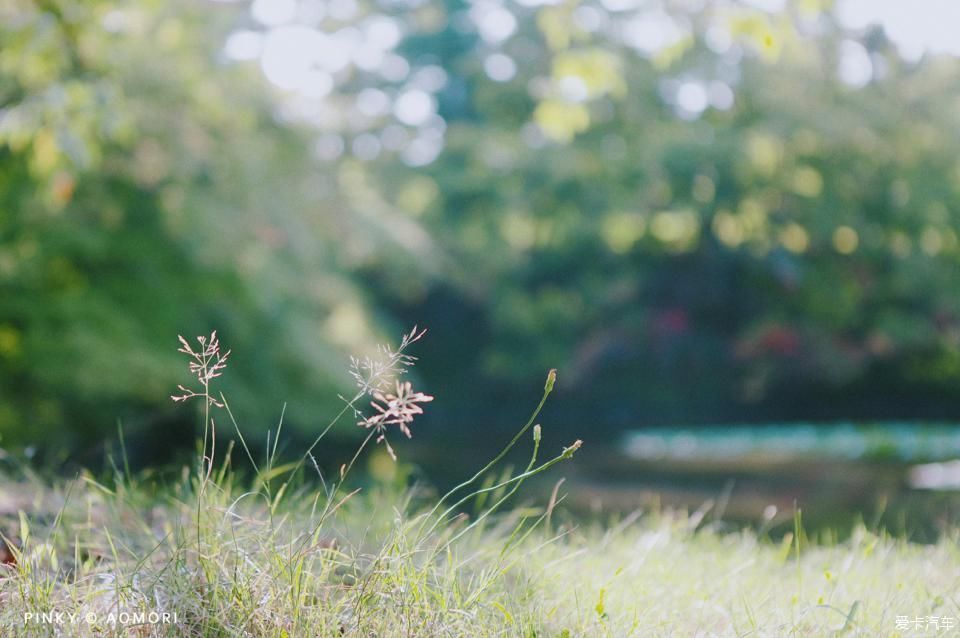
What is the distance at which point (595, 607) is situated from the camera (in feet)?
6.35

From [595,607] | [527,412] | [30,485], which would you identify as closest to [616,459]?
[527,412]

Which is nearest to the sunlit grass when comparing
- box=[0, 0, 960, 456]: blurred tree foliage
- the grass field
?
the grass field

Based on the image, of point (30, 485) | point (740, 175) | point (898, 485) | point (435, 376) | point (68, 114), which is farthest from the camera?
point (435, 376)

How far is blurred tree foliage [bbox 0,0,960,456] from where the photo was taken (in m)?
9.49

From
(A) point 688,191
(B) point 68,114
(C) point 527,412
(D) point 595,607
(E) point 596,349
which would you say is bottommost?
(C) point 527,412

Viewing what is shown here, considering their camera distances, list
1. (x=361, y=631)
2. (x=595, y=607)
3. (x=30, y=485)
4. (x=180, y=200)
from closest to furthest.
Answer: (x=361, y=631), (x=595, y=607), (x=30, y=485), (x=180, y=200)

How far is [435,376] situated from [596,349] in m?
3.76

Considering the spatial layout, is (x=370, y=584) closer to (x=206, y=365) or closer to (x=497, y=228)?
(x=206, y=365)

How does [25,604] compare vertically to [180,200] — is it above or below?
above

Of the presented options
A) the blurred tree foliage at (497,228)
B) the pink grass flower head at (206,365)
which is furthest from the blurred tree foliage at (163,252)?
the pink grass flower head at (206,365)

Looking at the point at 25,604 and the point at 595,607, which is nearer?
the point at 25,604

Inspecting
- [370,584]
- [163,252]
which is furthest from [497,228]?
[370,584]

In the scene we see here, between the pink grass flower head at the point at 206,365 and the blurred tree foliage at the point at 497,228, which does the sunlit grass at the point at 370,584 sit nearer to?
the pink grass flower head at the point at 206,365

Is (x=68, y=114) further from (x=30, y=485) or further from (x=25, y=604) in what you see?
(x=25, y=604)
